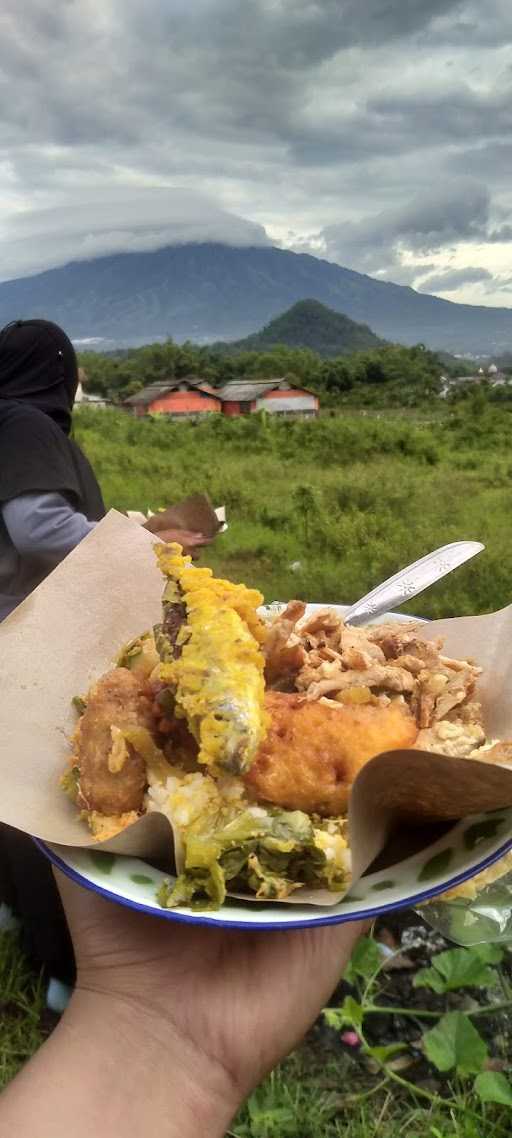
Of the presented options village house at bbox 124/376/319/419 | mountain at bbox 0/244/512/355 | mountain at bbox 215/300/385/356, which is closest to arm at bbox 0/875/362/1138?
village house at bbox 124/376/319/419

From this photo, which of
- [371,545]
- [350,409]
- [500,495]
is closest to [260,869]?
[371,545]

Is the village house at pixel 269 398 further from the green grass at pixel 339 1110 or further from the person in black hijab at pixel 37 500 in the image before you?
the green grass at pixel 339 1110

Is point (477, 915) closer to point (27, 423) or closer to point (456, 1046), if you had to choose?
point (456, 1046)

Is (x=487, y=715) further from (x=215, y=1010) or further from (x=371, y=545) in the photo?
(x=371, y=545)

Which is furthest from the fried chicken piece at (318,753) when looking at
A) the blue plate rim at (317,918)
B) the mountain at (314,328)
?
the mountain at (314,328)

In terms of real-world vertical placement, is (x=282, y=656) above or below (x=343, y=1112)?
above

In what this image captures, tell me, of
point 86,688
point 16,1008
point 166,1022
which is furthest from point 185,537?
point 16,1008

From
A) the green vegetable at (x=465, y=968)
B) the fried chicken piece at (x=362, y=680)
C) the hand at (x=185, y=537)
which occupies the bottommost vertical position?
the green vegetable at (x=465, y=968)
